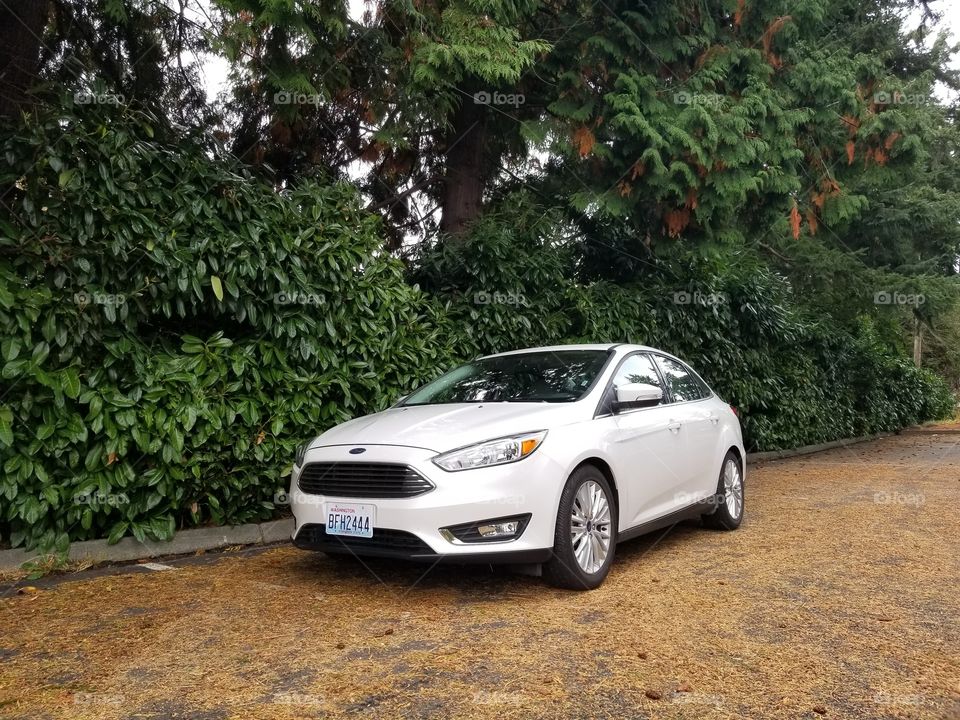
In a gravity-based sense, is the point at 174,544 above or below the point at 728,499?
above

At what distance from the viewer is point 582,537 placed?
4.84 metres

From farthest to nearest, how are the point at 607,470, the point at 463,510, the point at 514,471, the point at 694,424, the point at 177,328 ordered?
the point at 177,328, the point at 694,424, the point at 607,470, the point at 514,471, the point at 463,510

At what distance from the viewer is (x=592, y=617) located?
4.32 metres

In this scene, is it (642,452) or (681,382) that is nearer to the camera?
(642,452)

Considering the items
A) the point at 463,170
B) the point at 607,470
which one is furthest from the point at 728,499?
the point at 463,170

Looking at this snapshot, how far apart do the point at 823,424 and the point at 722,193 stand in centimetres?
798

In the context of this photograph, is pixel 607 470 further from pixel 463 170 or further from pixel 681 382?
pixel 463 170

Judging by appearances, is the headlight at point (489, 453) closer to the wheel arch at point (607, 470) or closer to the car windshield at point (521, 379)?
the wheel arch at point (607, 470)

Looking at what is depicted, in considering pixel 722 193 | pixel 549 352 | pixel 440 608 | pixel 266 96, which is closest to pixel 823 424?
pixel 722 193

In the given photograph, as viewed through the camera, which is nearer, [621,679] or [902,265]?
[621,679]

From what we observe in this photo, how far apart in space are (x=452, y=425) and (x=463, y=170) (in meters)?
6.22

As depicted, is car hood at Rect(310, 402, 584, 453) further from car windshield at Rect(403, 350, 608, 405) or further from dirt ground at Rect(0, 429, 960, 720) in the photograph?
dirt ground at Rect(0, 429, 960, 720)

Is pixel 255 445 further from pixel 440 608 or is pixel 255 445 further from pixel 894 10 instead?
pixel 894 10

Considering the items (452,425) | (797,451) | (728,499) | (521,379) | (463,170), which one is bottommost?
(797,451)
